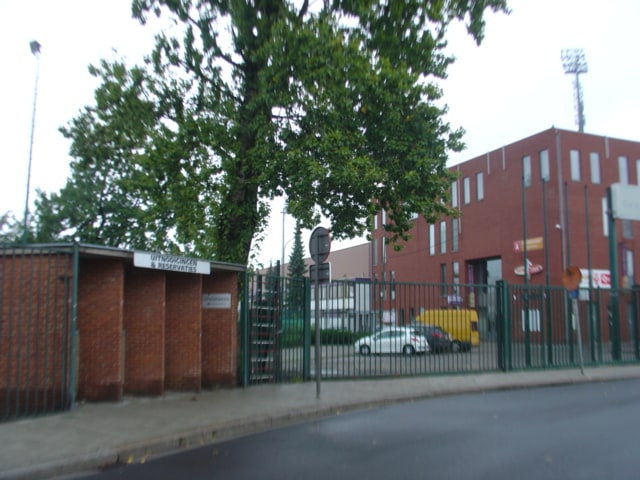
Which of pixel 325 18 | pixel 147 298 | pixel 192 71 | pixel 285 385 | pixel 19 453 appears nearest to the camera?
pixel 19 453

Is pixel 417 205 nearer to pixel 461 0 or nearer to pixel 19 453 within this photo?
pixel 461 0

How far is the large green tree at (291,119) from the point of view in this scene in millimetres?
12594

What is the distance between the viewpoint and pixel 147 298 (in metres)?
10.4

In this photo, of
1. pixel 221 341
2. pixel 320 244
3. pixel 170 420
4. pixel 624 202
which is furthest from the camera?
→ pixel 624 202

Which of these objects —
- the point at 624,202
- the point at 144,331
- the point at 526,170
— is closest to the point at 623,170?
the point at 526,170

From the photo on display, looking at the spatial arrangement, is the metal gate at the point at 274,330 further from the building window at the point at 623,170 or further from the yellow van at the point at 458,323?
the building window at the point at 623,170

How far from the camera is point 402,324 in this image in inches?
544

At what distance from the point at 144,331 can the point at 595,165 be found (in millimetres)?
38706

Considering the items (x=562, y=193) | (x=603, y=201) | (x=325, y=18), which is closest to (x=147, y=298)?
(x=325, y=18)

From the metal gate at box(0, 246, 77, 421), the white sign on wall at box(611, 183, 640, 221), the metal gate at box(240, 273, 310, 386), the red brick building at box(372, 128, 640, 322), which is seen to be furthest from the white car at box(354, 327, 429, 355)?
the red brick building at box(372, 128, 640, 322)

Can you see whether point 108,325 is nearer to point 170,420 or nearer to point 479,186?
point 170,420

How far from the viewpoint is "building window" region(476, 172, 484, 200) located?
1800 inches

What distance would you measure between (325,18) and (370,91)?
1.98 metres

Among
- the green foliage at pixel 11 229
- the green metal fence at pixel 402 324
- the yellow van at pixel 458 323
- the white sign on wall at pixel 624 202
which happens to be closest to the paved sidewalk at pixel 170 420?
the green metal fence at pixel 402 324
